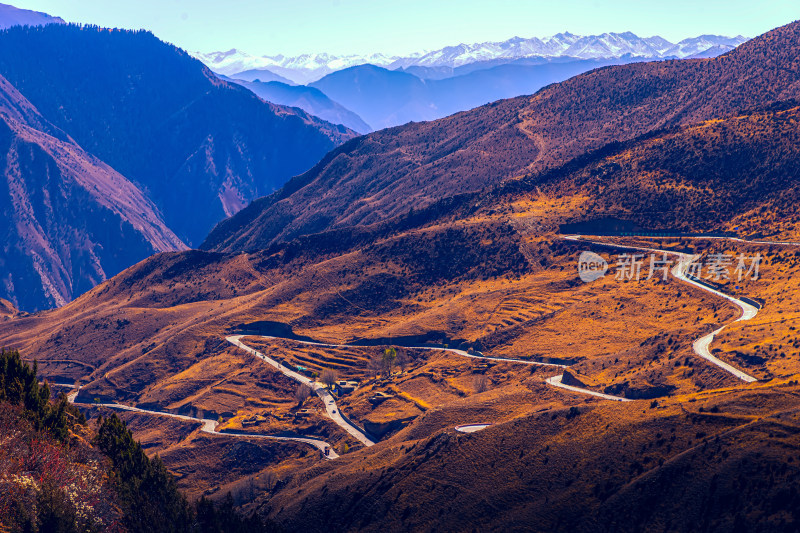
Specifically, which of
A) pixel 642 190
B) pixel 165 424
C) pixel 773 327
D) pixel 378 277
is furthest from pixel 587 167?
pixel 165 424

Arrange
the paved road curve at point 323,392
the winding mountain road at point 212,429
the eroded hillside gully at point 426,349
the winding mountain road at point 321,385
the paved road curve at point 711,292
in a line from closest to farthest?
the paved road curve at point 711,292 → the eroded hillside gully at point 426,349 → the winding mountain road at point 212,429 → the paved road curve at point 323,392 → the winding mountain road at point 321,385

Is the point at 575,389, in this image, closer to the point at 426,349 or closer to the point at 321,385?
the point at 426,349

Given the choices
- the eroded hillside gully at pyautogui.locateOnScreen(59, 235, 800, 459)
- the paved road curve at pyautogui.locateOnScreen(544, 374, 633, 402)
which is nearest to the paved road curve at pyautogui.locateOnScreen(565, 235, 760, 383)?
the eroded hillside gully at pyautogui.locateOnScreen(59, 235, 800, 459)

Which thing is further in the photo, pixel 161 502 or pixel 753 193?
pixel 753 193

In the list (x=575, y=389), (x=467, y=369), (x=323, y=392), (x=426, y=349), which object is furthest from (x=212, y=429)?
(x=575, y=389)

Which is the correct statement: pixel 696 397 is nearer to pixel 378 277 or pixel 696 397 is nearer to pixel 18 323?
pixel 378 277

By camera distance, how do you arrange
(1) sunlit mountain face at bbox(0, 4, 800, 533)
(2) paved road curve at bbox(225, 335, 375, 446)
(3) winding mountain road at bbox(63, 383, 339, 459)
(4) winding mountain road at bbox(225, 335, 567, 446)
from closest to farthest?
(1) sunlit mountain face at bbox(0, 4, 800, 533) < (3) winding mountain road at bbox(63, 383, 339, 459) < (2) paved road curve at bbox(225, 335, 375, 446) < (4) winding mountain road at bbox(225, 335, 567, 446)

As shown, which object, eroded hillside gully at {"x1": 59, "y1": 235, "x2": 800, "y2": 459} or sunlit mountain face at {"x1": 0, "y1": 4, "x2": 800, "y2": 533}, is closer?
sunlit mountain face at {"x1": 0, "y1": 4, "x2": 800, "y2": 533}

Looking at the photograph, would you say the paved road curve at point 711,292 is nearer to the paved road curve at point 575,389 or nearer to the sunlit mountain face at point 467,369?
the sunlit mountain face at point 467,369

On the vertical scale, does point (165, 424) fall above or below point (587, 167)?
below

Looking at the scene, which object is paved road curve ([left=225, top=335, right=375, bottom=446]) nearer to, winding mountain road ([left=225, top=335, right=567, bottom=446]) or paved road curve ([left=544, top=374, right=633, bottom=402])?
winding mountain road ([left=225, top=335, right=567, bottom=446])

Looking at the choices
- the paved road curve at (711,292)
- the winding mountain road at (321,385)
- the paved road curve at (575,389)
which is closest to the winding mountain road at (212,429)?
the winding mountain road at (321,385)
